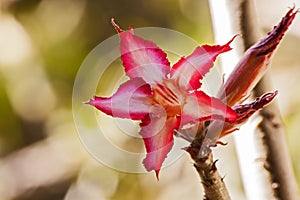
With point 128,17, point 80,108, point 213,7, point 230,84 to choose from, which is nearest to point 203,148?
point 230,84

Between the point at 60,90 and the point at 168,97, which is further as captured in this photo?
the point at 60,90

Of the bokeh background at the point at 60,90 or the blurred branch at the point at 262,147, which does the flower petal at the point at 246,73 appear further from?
the bokeh background at the point at 60,90

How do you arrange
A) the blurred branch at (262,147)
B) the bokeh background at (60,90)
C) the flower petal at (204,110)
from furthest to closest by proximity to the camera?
the bokeh background at (60,90) < the blurred branch at (262,147) < the flower petal at (204,110)

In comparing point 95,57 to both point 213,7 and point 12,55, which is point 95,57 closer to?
point 12,55

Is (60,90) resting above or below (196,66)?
above

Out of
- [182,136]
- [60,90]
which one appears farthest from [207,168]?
[60,90]

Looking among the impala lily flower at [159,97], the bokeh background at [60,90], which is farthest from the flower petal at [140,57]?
the bokeh background at [60,90]

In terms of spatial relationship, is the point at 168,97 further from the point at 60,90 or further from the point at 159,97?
the point at 60,90

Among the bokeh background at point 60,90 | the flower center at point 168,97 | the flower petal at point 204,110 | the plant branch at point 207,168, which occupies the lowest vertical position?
the plant branch at point 207,168
